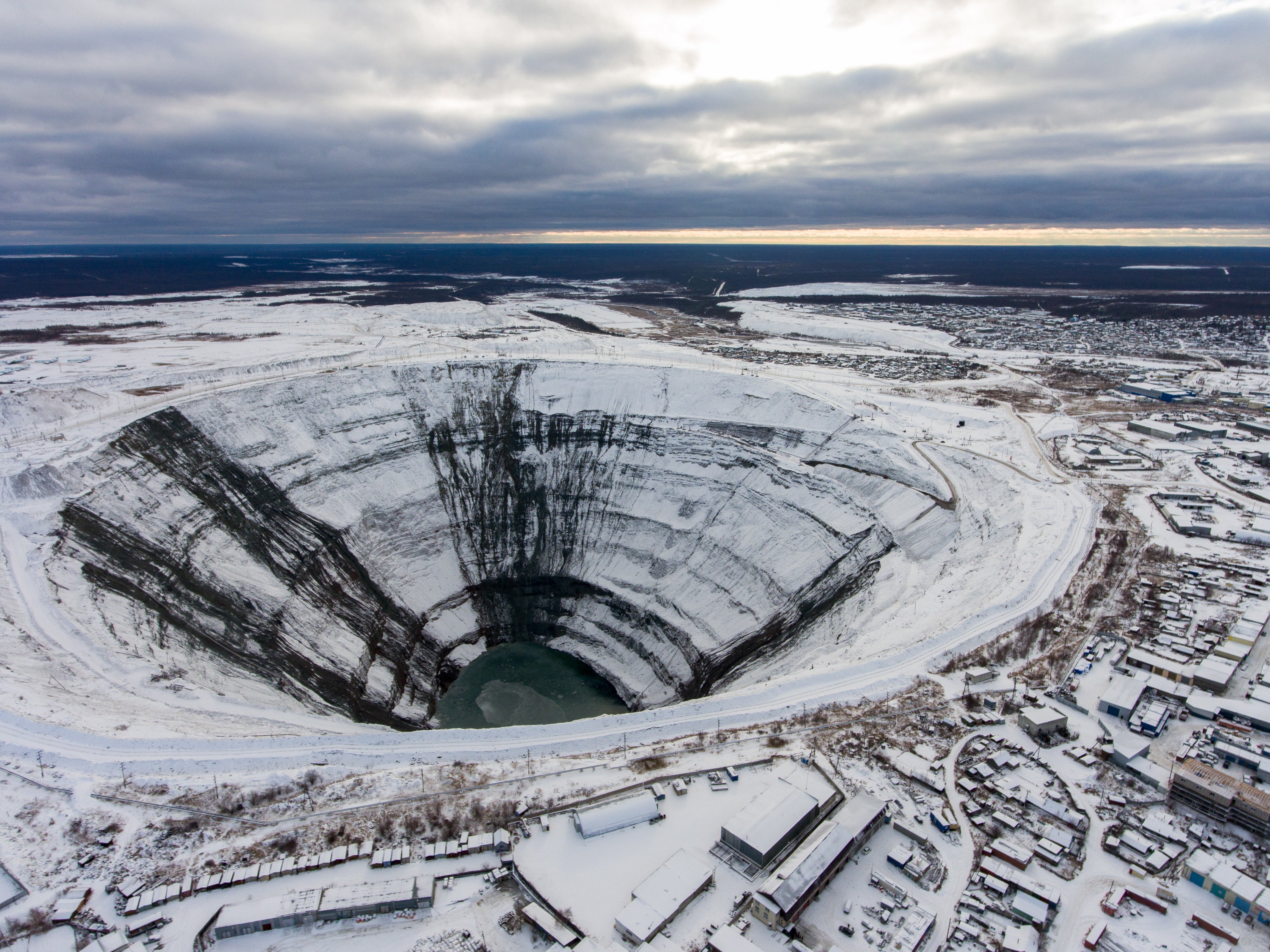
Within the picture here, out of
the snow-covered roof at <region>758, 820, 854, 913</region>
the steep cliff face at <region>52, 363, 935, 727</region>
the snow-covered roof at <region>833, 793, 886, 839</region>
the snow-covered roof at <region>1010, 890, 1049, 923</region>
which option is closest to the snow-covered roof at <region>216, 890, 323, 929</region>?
the snow-covered roof at <region>758, 820, 854, 913</region>

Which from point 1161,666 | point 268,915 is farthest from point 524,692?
point 1161,666

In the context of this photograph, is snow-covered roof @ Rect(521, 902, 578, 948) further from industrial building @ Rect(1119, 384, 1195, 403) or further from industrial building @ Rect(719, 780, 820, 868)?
industrial building @ Rect(1119, 384, 1195, 403)

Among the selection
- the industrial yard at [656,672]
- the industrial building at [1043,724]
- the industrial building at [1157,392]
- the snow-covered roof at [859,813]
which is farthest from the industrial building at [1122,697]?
the industrial building at [1157,392]

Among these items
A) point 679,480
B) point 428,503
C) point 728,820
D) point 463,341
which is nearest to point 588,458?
point 679,480

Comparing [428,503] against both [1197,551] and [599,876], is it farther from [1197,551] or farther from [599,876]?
[1197,551]

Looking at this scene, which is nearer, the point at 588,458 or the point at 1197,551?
the point at 1197,551

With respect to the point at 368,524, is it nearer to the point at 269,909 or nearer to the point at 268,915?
the point at 269,909

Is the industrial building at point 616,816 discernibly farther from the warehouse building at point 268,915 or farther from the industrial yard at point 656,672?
the warehouse building at point 268,915
